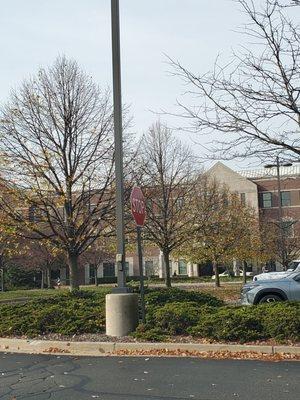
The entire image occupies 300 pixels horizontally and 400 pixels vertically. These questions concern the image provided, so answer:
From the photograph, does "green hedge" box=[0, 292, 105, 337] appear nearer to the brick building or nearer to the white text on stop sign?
the white text on stop sign

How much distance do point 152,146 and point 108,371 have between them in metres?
20.1

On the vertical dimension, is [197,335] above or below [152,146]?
below

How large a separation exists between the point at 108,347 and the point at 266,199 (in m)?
57.2

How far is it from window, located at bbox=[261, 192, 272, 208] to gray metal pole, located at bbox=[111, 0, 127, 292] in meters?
55.2

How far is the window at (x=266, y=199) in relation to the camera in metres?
64.4

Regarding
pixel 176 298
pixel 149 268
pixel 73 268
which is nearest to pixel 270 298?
pixel 176 298

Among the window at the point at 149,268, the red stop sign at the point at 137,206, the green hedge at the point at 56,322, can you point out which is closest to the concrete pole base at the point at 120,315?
the green hedge at the point at 56,322

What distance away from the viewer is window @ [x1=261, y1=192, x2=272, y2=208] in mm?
64438

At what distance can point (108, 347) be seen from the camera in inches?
371

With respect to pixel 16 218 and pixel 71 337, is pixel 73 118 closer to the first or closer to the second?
pixel 16 218

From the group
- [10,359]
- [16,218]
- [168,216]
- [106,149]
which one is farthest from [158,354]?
[168,216]

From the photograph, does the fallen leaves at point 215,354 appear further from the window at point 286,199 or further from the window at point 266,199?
the window at point 266,199

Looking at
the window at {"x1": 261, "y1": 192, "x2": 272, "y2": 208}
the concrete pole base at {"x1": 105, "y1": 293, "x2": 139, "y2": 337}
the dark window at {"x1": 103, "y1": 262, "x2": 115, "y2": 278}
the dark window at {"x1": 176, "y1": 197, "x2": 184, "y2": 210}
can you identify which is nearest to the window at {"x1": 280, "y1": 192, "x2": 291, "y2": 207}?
the window at {"x1": 261, "y1": 192, "x2": 272, "y2": 208}

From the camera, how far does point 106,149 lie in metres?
18.5
